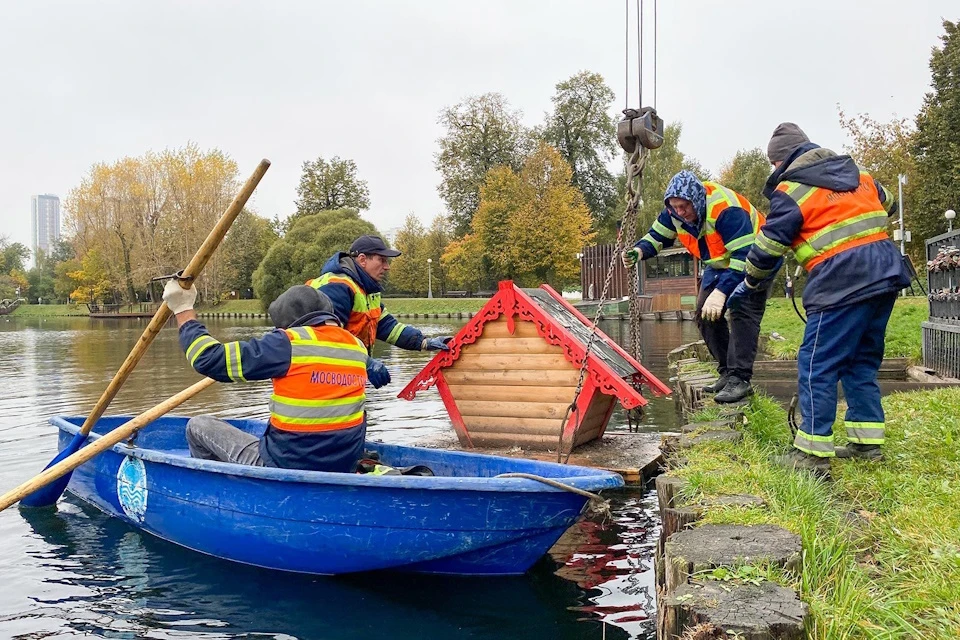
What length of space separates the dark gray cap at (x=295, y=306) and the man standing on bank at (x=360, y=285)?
1711 mm

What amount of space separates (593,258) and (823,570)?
4152cm

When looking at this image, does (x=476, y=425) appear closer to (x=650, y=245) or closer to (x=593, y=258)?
(x=650, y=245)

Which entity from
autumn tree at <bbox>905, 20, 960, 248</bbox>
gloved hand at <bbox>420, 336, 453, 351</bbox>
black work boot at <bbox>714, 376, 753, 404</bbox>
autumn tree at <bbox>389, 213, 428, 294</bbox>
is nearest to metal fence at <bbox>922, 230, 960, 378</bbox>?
black work boot at <bbox>714, 376, 753, 404</bbox>

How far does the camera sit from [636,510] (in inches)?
249

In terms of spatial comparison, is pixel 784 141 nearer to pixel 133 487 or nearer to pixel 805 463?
pixel 805 463

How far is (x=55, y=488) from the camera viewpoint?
7078 mm

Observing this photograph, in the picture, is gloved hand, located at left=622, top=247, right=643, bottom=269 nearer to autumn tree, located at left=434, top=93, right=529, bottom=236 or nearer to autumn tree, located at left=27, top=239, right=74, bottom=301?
autumn tree, located at left=434, top=93, right=529, bottom=236

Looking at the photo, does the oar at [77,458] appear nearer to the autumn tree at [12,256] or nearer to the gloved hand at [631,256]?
the gloved hand at [631,256]

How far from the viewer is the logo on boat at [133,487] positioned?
6.08 meters

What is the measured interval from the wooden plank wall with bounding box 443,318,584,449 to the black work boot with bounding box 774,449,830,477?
2.28 m

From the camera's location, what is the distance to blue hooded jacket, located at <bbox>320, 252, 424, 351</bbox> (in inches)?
275

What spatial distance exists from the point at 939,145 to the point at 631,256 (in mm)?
34736

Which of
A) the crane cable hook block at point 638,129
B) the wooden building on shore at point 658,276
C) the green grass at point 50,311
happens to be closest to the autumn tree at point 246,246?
the green grass at point 50,311

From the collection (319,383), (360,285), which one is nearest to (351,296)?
(360,285)
